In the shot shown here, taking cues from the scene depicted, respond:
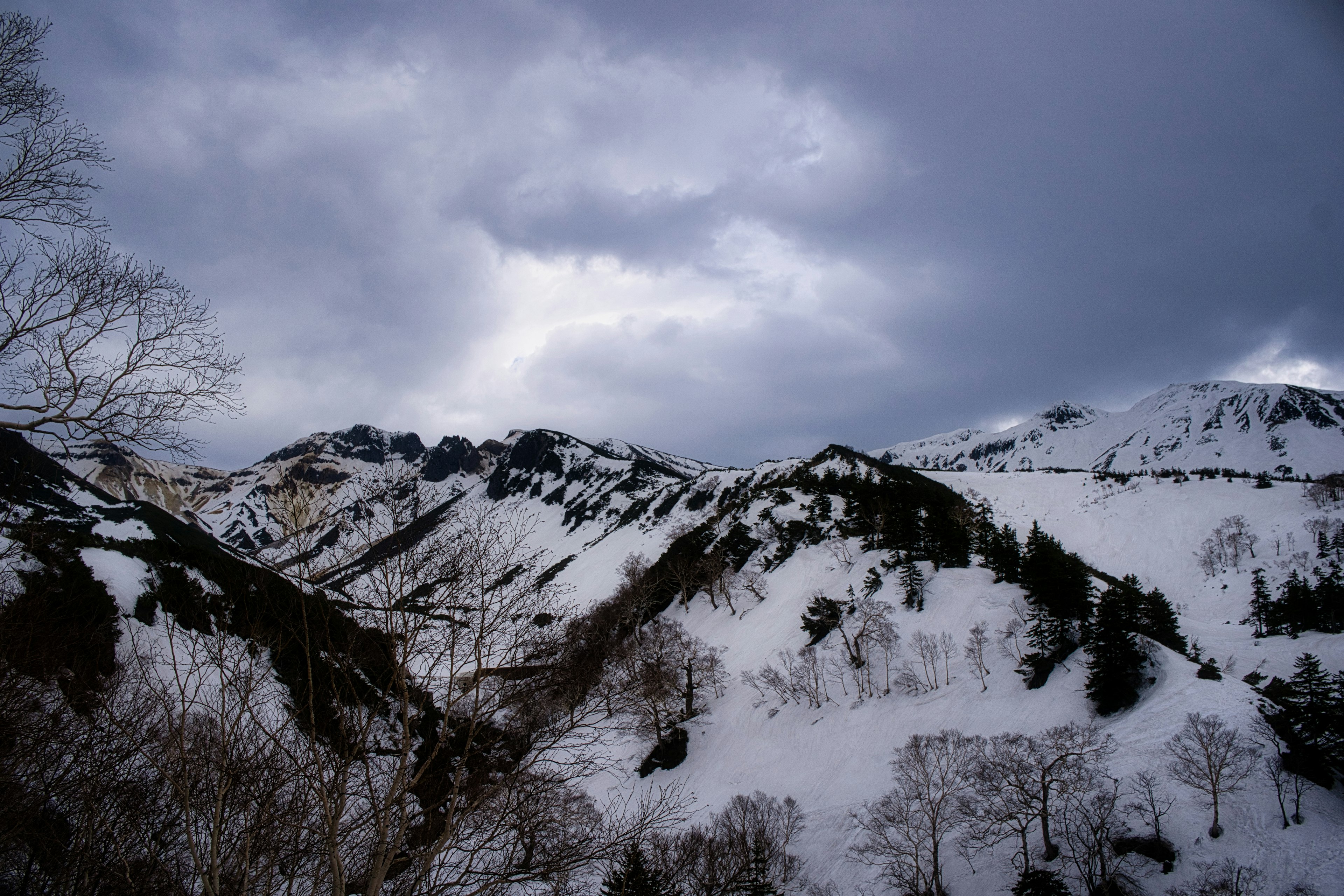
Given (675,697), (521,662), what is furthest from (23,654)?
(675,697)

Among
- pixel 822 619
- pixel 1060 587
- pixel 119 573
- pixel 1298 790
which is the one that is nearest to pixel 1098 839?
pixel 1298 790

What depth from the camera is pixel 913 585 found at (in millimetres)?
49750

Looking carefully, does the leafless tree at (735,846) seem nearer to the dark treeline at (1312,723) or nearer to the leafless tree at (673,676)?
the leafless tree at (673,676)

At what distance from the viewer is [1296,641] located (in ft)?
145

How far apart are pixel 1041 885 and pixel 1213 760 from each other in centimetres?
1070

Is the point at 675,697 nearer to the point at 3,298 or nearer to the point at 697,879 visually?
the point at 697,879

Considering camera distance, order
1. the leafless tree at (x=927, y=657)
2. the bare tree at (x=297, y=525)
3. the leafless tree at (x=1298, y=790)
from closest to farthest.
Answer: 1. the bare tree at (x=297, y=525)
2. the leafless tree at (x=1298, y=790)
3. the leafless tree at (x=927, y=657)

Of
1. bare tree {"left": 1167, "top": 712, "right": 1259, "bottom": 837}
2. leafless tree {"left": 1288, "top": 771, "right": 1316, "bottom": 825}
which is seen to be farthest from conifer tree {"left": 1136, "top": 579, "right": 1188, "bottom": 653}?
leafless tree {"left": 1288, "top": 771, "right": 1316, "bottom": 825}

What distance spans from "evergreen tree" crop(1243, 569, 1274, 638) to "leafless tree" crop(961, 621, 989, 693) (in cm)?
3318

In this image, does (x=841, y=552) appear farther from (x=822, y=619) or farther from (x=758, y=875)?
(x=758, y=875)

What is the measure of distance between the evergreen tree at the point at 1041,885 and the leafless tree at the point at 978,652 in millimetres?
14402

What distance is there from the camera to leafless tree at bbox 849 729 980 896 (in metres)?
25.9

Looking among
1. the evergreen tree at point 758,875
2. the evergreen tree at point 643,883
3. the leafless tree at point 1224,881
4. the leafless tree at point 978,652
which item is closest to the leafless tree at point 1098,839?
the leafless tree at point 1224,881

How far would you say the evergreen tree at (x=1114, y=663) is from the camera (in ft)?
101
